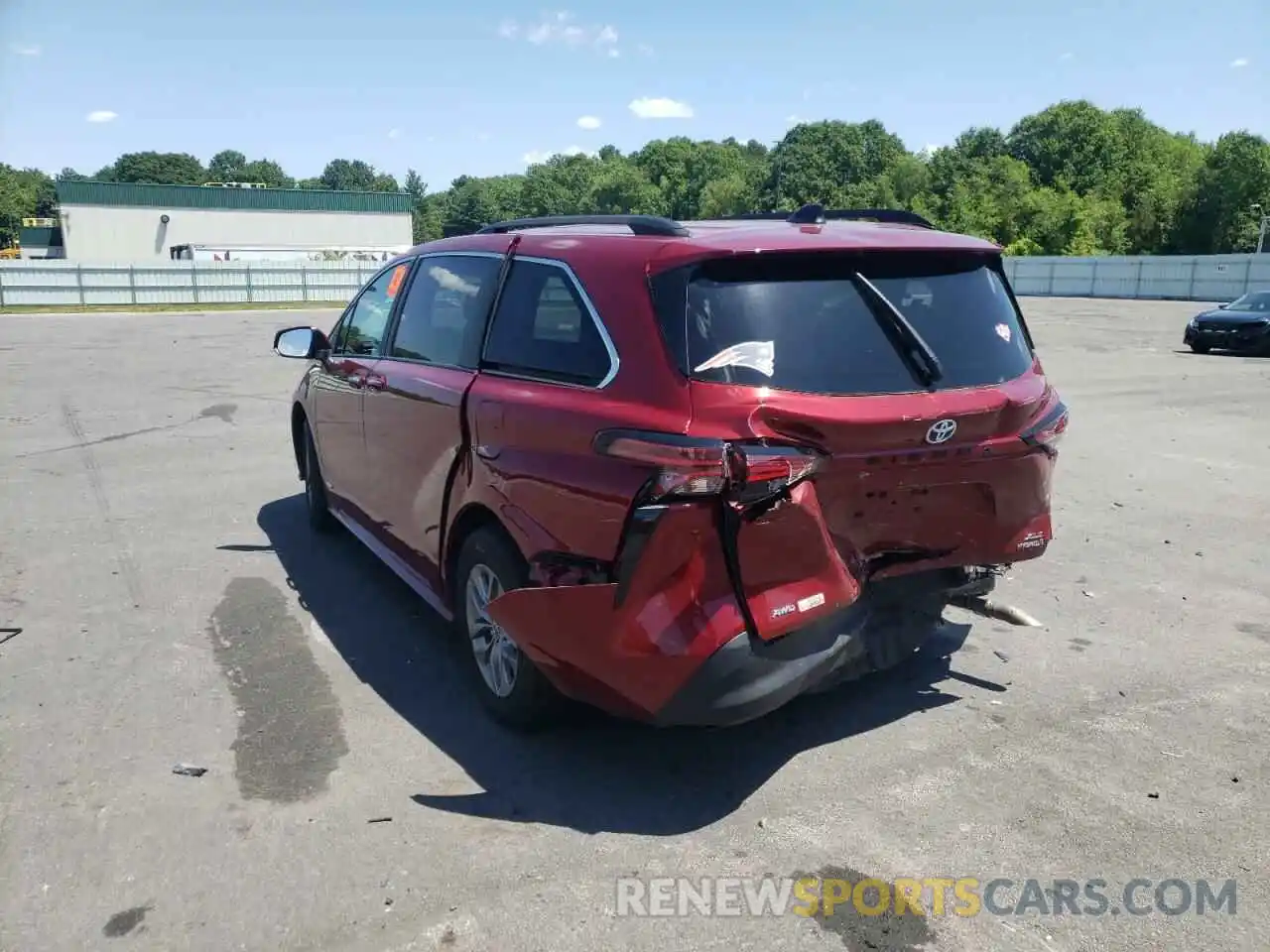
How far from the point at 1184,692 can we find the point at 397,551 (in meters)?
3.75

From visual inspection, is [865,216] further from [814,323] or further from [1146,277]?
[1146,277]

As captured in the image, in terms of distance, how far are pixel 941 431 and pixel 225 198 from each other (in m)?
69.6

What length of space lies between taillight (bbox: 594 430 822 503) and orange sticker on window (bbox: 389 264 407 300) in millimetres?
2729

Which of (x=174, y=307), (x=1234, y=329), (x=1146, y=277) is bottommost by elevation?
(x=174, y=307)

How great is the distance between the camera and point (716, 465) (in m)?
3.00

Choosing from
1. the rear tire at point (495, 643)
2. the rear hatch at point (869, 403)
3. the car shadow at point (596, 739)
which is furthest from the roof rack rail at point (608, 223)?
the car shadow at point (596, 739)

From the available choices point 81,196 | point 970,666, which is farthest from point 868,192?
point 970,666

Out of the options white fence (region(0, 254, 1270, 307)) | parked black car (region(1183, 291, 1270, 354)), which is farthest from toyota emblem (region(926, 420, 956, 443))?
white fence (region(0, 254, 1270, 307))

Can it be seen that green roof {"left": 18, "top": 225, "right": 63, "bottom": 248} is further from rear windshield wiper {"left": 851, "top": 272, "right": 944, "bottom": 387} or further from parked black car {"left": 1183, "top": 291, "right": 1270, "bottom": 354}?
rear windshield wiper {"left": 851, "top": 272, "right": 944, "bottom": 387}

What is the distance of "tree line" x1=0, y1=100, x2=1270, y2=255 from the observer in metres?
70.2

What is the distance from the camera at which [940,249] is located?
12.2 feet

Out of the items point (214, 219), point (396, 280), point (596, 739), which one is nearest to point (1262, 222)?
point (214, 219)

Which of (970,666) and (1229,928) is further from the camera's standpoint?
(970,666)

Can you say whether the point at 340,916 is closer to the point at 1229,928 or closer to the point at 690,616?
the point at 690,616
